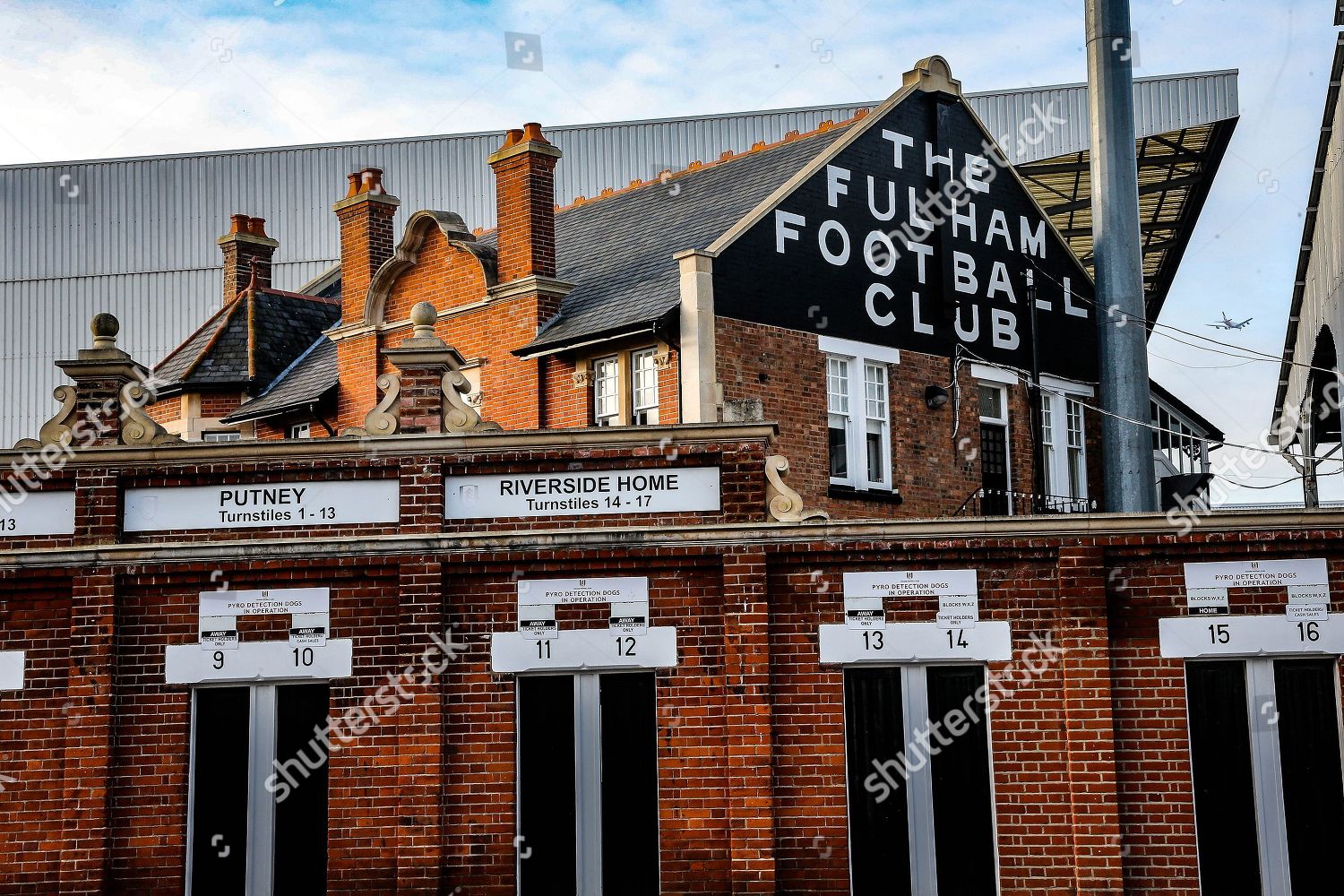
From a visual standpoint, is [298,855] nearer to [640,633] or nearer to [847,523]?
[640,633]

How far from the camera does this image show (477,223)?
4531 centimetres

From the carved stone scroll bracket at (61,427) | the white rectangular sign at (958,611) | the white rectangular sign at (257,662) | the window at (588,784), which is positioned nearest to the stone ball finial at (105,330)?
the carved stone scroll bracket at (61,427)

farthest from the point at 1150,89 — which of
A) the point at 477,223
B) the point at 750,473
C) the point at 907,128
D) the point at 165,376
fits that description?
the point at 750,473

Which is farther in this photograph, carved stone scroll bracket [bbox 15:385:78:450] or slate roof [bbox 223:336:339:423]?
slate roof [bbox 223:336:339:423]

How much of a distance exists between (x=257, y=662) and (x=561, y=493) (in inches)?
130

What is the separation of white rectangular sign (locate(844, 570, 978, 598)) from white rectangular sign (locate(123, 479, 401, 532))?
449 cm

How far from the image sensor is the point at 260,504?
15984 mm

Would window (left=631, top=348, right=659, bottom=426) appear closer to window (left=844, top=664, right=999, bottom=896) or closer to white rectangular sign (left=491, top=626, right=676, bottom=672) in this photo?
white rectangular sign (left=491, top=626, right=676, bottom=672)

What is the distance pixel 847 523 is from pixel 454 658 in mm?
3900

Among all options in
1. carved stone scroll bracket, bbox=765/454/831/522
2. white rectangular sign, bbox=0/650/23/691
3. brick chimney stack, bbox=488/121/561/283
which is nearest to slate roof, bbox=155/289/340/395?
brick chimney stack, bbox=488/121/561/283

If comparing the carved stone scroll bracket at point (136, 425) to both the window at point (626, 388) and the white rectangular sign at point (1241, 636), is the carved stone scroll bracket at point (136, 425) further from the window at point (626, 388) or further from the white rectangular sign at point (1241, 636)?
the white rectangular sign at point (1241, 636)

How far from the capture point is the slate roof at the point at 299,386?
27578 millimetres

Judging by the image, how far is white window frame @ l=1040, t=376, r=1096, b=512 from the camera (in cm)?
2690

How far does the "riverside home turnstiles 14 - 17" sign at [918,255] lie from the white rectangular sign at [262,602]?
8.57m
